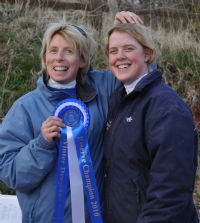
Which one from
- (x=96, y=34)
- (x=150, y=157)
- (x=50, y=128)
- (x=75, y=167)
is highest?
(x=96, y=34)

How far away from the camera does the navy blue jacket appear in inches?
93.7

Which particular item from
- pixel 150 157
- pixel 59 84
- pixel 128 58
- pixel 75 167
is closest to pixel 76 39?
pixel 59 84

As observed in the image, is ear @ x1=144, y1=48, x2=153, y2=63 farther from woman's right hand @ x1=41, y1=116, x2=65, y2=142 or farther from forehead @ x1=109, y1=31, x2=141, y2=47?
woman's right hand @ x1=41, y1=116, x2=65, y2=142

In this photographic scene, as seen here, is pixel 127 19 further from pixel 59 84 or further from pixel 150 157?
pixel 150 157

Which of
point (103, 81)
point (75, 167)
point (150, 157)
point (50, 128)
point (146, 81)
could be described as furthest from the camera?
point (103, 81)

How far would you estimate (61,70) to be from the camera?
9.72ft

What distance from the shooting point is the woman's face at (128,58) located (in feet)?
9.06

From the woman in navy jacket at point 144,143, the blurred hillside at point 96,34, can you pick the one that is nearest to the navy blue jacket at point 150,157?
the woman in navy jacket at point 144,143

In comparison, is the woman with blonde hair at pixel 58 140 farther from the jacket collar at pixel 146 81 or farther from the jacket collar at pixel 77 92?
the jacket collar at pixel 146 81

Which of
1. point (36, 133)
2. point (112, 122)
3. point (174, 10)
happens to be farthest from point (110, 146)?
point (174, 10)

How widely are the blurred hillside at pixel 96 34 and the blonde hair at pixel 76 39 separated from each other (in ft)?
9.85

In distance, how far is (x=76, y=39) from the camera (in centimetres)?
298

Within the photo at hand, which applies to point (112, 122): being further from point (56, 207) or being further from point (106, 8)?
point (106, 8)

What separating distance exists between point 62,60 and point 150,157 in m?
0.83
